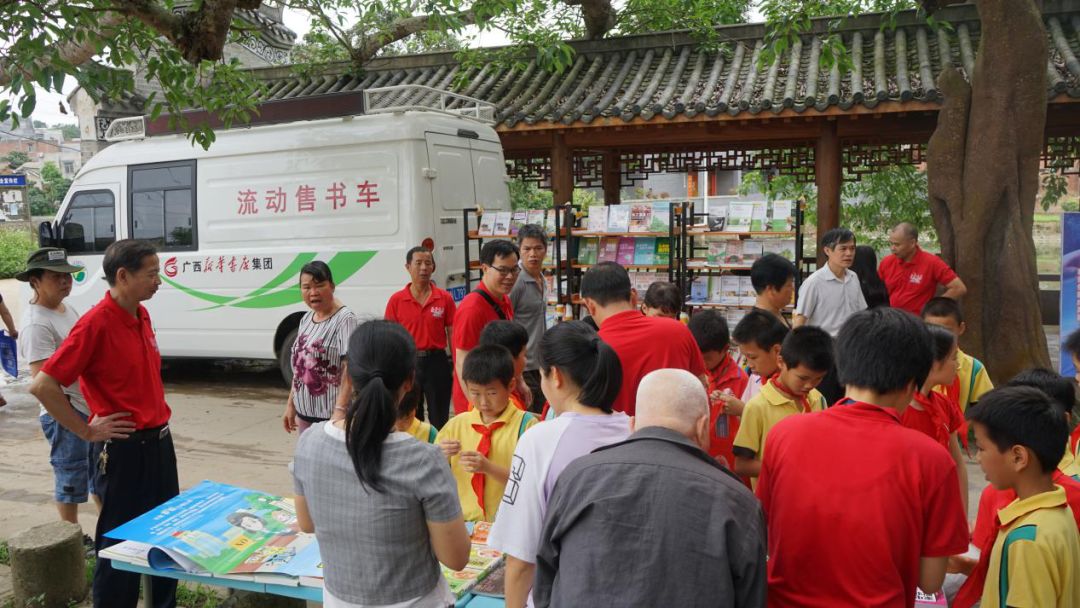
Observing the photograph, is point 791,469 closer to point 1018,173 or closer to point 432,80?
point 1018,173

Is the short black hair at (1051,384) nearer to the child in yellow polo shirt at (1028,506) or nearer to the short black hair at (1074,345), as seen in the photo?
the short black hair at (1074,345)

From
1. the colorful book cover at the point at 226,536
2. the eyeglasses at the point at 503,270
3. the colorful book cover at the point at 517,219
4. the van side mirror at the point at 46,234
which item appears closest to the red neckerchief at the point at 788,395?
the colorful book cover at the point at 226,536

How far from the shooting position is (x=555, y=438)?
6.88ft

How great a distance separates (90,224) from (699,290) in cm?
624

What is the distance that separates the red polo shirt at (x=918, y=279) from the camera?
609cm

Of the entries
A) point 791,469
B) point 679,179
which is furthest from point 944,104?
point 679,179

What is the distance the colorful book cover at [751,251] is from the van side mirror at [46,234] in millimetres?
6492

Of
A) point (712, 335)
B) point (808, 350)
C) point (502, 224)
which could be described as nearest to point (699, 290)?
point (502, 224)

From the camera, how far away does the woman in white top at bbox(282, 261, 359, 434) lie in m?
4.31

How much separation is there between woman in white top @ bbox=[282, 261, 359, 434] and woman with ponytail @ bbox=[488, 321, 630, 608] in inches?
91.4

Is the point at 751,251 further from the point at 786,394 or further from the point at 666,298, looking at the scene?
the point at 786,394

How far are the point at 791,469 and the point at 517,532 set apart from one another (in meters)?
0.69

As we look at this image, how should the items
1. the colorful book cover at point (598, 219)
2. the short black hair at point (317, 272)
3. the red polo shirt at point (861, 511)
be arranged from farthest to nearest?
the colorful book cover at point (598, 219)
the short black hair at point (317, 272)
the red polo shirt at point (861, 511)

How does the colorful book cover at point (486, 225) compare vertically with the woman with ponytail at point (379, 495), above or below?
above
